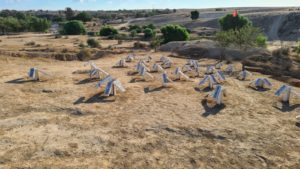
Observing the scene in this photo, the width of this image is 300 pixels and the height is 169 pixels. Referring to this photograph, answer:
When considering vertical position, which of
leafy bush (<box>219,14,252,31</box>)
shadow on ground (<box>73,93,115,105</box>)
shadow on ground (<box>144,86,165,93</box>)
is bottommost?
shadow on ground (<box>73,93,115,105</box>)

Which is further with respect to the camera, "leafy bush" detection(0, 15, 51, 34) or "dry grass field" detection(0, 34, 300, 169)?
"leafy bush" detection(0, 15, 51, 34)

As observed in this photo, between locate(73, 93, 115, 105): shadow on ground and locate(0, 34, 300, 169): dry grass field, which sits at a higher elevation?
locate(73, 93, 115, 105): shadow on ground

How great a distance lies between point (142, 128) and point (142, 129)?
0.09 metres

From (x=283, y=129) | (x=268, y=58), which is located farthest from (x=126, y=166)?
(x=268, y=58)

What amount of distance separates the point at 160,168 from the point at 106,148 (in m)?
2.02

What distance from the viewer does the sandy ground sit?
8.80 metres

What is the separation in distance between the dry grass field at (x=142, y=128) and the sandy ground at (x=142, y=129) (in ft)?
0.10

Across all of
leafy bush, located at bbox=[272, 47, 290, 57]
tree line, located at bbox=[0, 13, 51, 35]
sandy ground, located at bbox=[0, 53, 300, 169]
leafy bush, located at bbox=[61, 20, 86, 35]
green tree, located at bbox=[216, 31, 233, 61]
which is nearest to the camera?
sandy ground, located at bbox=[0, 53, 300, 169]

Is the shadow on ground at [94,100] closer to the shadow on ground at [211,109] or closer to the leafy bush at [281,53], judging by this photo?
the shadow on ground at [211,109]

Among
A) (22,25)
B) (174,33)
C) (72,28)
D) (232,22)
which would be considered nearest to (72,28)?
(72,28)

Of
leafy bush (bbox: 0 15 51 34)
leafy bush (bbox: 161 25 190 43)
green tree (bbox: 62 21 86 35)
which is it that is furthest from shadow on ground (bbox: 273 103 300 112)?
leafy bush (bbox: 0 15 51 34)

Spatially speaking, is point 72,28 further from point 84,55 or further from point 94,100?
point 94,100

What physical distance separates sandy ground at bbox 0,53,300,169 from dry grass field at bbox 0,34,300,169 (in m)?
0.03

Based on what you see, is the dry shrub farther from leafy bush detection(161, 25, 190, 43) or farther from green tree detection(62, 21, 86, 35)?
green tree detection(62, 21, 86, 35)
